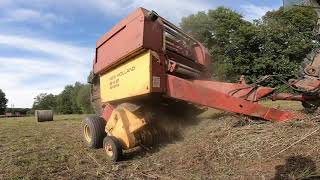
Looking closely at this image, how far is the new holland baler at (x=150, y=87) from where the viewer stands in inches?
252

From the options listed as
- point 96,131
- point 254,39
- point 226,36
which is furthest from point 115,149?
point 226,36

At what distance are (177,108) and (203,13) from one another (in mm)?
41712

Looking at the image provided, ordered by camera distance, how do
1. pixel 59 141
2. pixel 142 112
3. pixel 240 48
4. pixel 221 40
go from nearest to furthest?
pixel 142 112
pixel 59 141
pixel 240 48
pixel 221 40

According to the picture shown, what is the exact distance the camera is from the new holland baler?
6.39 meters

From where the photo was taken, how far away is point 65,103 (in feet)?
318

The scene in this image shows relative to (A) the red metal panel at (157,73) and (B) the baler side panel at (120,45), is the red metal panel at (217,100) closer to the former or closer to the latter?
(A) the red metal panel at (157,73)

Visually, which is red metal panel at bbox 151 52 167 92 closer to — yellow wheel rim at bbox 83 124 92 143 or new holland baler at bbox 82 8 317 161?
new holland baler at bbox 82 8 317 161

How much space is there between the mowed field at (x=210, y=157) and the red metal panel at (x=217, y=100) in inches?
6.0

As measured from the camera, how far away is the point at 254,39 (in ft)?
Answer: 142

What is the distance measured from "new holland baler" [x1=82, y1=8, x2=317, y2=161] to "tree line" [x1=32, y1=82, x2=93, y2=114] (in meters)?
63.4

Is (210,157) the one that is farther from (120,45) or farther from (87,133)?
(87,133)

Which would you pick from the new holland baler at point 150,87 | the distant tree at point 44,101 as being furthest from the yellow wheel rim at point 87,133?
the distant tree at point 44,101

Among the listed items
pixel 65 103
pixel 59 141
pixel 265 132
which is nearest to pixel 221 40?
pixel 59 141

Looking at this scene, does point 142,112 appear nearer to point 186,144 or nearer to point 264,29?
point 186,144
